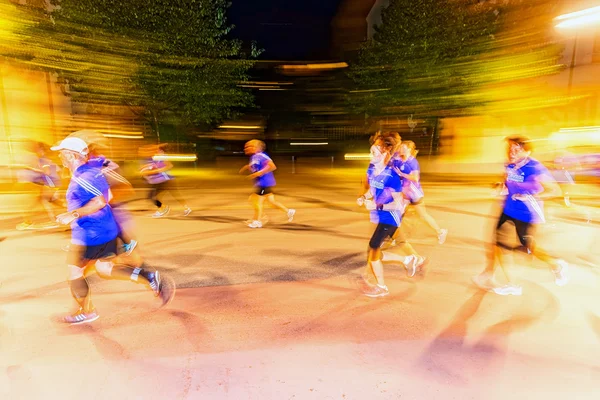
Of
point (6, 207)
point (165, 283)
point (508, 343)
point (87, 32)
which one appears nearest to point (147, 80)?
point (87, 32)

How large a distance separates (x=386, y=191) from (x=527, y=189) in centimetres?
145

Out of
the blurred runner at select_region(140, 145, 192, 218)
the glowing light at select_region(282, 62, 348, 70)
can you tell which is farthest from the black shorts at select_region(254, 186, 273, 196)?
the glowing light at select_region(282, 62, 348, 70)

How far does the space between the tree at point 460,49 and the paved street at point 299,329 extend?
13.9 meters

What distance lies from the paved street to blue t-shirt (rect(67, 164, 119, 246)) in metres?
0.91

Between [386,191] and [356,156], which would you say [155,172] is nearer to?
[386,191]

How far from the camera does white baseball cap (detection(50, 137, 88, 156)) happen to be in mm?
3600

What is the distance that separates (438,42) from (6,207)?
17774mm

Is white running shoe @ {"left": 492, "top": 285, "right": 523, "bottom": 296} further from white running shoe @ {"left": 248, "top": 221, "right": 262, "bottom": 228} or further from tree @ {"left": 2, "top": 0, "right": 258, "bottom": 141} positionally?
tree @ {"left": 2, "top": 0, "right": 258, "bottom": 141}

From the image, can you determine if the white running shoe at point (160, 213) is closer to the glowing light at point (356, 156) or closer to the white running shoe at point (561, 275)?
the white running shoe at point (561, 275)

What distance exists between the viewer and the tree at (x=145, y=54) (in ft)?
51.8

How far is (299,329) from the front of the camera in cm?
398

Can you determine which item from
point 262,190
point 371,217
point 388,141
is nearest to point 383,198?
point 371,217

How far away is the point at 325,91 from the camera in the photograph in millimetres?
35469

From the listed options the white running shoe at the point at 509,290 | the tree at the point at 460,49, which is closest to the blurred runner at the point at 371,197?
the white running shoe at the point at 509,290
